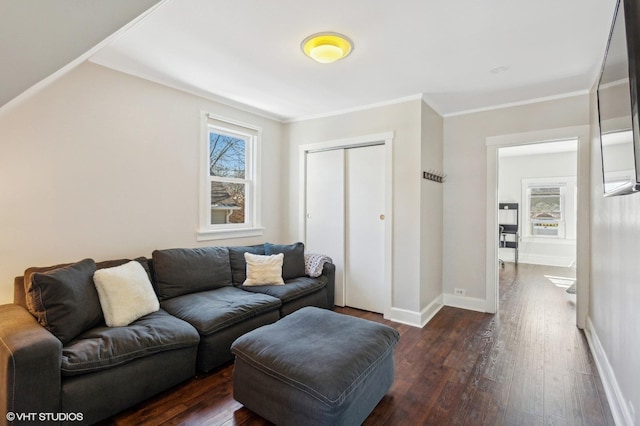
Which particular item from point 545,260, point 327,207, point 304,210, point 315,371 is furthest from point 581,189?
point 545,260

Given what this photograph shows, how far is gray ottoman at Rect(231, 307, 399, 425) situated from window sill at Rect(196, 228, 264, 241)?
1730mm

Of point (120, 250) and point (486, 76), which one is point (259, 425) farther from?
point (486, 76)

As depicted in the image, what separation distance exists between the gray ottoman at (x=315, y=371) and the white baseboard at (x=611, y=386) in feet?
4.25

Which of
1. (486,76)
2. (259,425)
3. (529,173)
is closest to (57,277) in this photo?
(259,425)

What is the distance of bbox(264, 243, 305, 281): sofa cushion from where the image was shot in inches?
138

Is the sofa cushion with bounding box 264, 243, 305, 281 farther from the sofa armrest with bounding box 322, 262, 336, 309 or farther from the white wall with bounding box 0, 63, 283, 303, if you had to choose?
the white wall with bounding box 0, 63, 283, 303

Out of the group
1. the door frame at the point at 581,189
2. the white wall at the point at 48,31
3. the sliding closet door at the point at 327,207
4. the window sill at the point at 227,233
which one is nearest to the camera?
the white wall at the point at 48,31

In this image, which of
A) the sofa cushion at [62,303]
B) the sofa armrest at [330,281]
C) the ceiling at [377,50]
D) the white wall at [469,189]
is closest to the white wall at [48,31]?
the ceiling at [377,50]

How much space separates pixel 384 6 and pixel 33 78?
76.3 inches

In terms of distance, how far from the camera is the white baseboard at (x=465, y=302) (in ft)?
12.4

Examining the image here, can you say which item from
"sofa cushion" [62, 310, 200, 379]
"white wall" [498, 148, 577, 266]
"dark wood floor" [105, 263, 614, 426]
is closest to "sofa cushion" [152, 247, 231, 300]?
"sofa cushion" [62, 310, 200, 379]

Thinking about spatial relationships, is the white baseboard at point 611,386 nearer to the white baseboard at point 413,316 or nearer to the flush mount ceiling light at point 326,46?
the white baseboard at point 413,316

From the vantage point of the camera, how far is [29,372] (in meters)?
1.50

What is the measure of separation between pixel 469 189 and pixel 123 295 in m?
3.84
